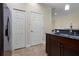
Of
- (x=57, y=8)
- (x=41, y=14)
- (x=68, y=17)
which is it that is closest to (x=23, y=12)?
(x=41, y=14)

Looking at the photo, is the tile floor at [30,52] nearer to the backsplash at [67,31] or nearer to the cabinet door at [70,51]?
the backsplash at [67,31]

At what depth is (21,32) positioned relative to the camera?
19.4ft

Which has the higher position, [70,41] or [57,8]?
[57,8]

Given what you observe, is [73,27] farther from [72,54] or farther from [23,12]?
[23,12]

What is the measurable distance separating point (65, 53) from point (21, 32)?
9.97 feet

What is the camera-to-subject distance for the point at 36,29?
21.5 feet

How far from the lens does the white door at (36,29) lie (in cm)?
632

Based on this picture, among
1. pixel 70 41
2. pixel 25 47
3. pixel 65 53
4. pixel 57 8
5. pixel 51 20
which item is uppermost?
pixel 57 8

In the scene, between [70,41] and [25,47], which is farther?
[25,47]

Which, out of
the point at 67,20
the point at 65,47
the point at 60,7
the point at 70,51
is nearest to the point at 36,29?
the point at 60,7

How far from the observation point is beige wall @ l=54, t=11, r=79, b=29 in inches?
165

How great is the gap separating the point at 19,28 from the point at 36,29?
1.02 metres

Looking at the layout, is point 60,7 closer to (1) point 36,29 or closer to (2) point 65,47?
(2) point 65,47

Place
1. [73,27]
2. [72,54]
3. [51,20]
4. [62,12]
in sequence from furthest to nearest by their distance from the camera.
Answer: [51,20], [62,12], [73,27], [72,54]
